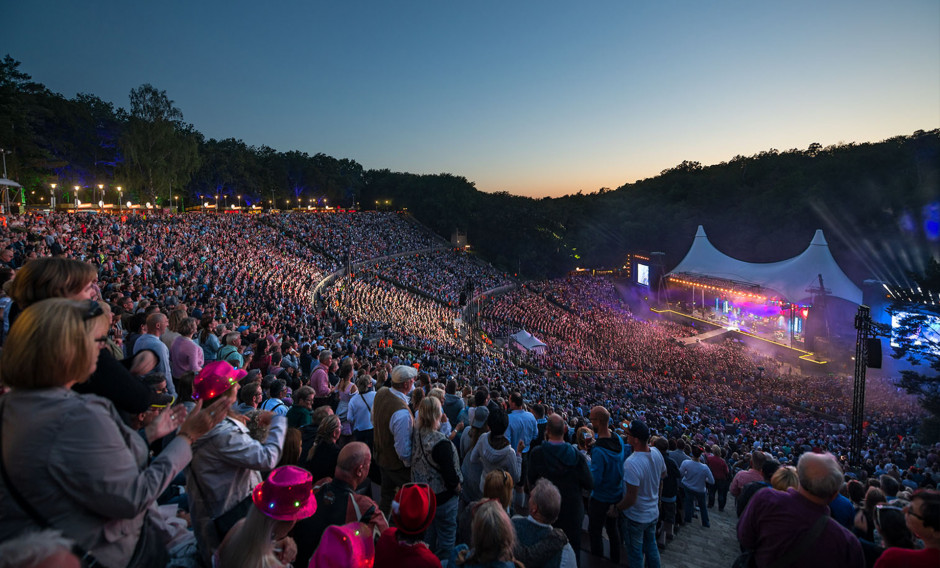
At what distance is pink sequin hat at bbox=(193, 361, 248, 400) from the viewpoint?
2.10m

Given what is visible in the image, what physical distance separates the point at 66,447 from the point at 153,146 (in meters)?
40.5

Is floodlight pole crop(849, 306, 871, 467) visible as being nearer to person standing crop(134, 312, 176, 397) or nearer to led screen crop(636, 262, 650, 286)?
person standing crop(134, 312, 176, 397)

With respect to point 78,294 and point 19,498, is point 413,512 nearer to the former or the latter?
point 19,498

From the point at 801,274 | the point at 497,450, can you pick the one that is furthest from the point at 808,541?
the point at 801,274

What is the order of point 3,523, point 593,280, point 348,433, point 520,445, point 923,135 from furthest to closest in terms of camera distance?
point 593,280
point 923,135
point 348,433
point 520,445
point 3,523

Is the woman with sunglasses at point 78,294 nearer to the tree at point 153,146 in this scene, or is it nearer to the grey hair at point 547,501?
the grey hair at point 547,501

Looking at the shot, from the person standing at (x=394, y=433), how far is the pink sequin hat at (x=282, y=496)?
1.69 m

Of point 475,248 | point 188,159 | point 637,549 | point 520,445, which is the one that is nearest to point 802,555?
point 637,549

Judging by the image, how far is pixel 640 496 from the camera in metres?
3.84

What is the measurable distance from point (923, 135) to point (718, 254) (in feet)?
84.2

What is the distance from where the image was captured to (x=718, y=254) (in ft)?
101

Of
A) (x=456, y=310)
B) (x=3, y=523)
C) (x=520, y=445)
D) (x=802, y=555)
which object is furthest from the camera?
(x=456, y=310)

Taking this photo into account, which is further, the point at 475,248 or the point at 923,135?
the point at 475,248

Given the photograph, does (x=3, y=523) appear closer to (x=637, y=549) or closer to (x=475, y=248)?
(x=637, y=549)
